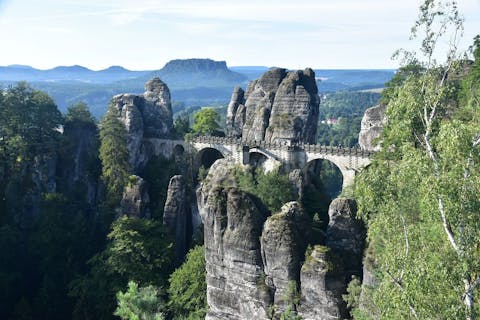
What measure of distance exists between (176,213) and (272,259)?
62.0ft

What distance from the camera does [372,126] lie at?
47.3 m

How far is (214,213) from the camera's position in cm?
3145

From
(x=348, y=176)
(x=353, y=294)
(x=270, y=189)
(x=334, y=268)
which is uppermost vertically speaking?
(x=348, y=176)

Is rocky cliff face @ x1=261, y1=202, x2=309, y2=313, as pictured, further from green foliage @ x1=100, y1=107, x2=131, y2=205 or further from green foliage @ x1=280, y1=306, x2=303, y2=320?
green foliage @ x1=100, y1=107, x2=131, y2=205

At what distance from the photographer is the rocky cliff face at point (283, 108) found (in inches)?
2049

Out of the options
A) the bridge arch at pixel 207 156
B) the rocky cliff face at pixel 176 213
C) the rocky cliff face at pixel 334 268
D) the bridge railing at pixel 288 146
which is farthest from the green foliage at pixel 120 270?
the rocky cliff face at pixel 334 268

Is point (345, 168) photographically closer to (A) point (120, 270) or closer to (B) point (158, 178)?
(B) point (158, 178)

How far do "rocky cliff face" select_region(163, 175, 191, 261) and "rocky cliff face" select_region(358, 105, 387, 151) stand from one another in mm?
17390

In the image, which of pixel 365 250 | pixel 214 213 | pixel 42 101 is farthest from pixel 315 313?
pixel 42 101

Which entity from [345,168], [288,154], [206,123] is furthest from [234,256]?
[206,123]

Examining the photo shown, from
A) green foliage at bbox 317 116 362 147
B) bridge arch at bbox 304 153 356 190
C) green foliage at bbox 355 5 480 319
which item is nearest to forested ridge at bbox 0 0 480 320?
green foliage at bbox 355 5 480 319

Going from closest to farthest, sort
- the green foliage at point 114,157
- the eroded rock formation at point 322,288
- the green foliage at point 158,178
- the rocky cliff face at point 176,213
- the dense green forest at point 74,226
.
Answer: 1. the eroded rock formation at point 322,288
2. the dense green forest at point 74,226
3. the rocky cliff face at point 176,213
4. the green foliage at point 114,157
5. the green foliage at point 158,178

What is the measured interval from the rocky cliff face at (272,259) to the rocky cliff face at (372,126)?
61.9 feet

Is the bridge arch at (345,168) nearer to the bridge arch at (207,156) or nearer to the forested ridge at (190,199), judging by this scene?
the forested ridge at (190,199)
